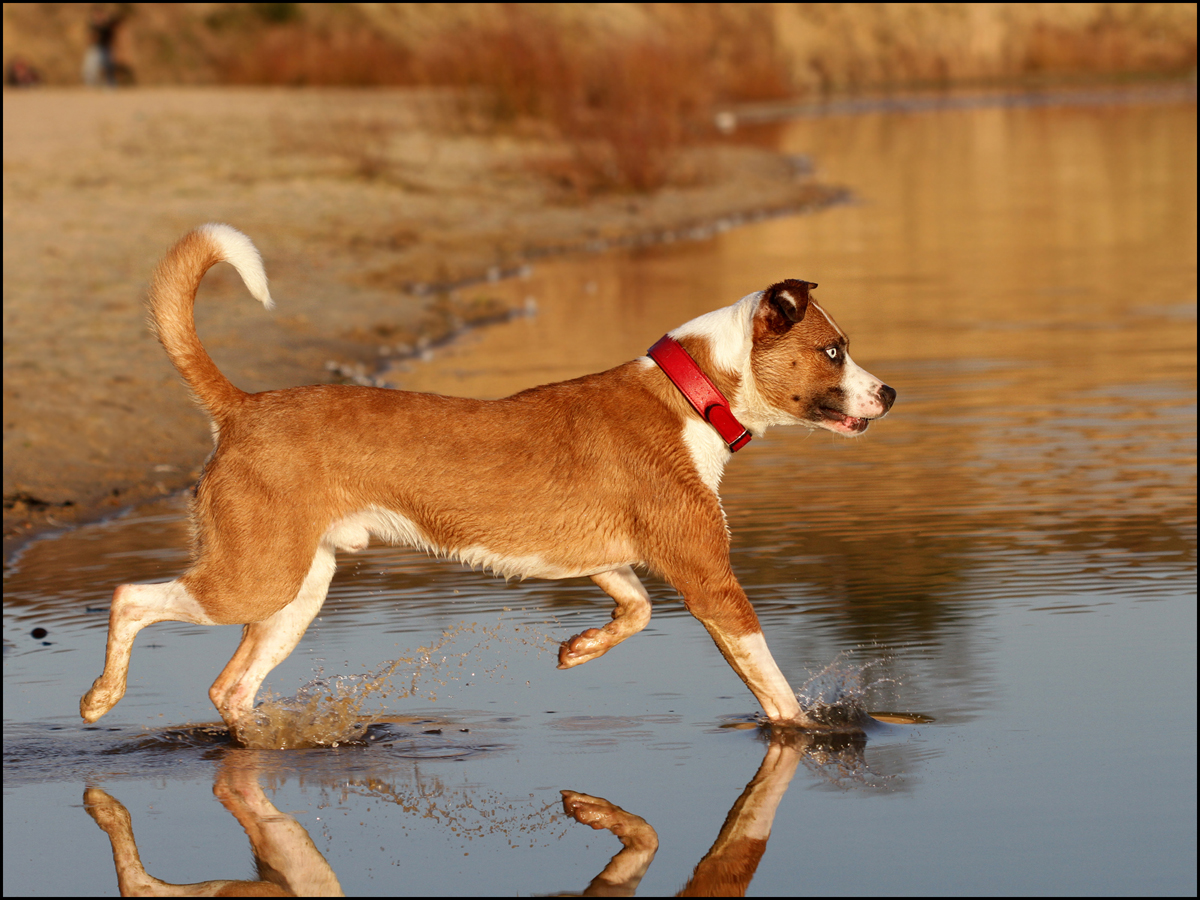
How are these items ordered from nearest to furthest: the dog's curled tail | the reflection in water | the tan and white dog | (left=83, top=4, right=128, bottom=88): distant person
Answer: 1. the reflection in water
2. the tan and white dog
3. the dog's curled tail
4. (left=83, top=4, right=128, bottom=88): distant person

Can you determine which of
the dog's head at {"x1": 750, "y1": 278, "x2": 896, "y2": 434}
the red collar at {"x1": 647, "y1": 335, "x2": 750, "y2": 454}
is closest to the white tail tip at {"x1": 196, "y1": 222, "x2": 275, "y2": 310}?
the red collar at {"x1": 647, "y1": 335, "x2": 750, "y2": 454}

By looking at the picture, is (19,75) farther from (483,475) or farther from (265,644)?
(483,475)

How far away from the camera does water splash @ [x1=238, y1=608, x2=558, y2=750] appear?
6.38 metres

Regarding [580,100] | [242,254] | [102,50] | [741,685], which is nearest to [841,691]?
[741,685]

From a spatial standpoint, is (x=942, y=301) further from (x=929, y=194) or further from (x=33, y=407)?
(x=929, y=194)

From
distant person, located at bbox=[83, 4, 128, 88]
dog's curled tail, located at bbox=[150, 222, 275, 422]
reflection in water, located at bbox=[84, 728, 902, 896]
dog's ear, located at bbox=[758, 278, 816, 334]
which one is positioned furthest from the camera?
distant person, located at bbox=[83, 4, 128, 88]

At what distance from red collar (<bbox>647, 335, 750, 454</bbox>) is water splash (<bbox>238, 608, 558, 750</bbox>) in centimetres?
139

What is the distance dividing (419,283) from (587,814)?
12998 millimetres

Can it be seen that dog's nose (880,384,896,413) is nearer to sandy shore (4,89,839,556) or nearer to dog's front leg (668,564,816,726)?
dog's front leg (668,564,816,726)

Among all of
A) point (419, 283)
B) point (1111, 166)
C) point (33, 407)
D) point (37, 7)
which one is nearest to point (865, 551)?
point (33, 407)

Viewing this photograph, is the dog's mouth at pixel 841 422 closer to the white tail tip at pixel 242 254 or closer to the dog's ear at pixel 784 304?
the dog's ear at pixel 784 304

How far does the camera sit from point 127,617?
20.4 ft

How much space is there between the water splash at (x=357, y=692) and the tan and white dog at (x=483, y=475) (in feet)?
0.50

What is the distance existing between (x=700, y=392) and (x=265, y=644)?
182cm
